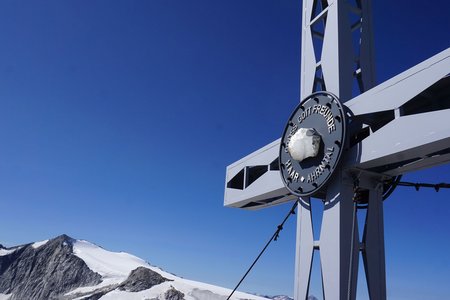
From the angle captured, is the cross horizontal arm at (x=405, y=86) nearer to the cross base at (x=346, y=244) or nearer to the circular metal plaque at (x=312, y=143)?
the circular metal plaque at (x=312, y=143)

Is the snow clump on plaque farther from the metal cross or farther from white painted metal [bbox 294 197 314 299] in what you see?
white painted metal [bbox 294 197 314 299]

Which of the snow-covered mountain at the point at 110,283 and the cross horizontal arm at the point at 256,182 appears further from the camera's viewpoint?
the snow-covered mountain at the point at 110,283

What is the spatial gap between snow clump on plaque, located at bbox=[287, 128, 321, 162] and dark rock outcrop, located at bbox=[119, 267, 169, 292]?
127993 mm

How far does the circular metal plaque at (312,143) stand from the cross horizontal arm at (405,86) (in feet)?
1.26

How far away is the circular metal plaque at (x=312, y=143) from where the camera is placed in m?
5.59

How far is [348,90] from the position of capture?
6.16 m

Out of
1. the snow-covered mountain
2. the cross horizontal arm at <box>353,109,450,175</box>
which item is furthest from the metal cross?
the snow-covered mountain

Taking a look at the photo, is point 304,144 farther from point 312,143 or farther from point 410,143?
point 410,143

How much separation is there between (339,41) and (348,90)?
0.81 m

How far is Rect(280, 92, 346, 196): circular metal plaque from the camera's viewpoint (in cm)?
559

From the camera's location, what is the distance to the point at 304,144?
19.6 feet

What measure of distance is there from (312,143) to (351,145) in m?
0.53

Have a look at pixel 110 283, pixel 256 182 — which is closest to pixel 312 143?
pixel 256 182

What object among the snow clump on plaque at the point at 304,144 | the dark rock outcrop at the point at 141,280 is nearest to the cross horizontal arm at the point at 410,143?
the snow clump on plaque at the point at 304,144
